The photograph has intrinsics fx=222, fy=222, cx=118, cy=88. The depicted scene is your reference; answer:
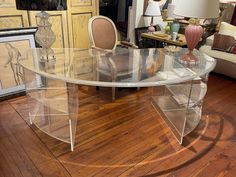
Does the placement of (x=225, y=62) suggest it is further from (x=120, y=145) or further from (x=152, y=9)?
(x=120, y=145)

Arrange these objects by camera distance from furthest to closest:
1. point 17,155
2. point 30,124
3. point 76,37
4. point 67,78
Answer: point 76,37
point 30,124
point 17,155
point 67,78

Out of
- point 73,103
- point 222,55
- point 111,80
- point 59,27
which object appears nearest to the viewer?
point 111,80

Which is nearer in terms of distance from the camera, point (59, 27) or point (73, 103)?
point (73, 103)

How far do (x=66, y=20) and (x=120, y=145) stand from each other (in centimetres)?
205

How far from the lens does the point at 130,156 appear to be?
1.83m

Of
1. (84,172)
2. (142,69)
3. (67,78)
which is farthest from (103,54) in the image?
(84,172)

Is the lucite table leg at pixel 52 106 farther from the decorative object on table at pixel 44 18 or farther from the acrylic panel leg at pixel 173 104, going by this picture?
the acrylic panel leg at pixel 173 104

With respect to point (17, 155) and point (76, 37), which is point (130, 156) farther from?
point (76, 37)

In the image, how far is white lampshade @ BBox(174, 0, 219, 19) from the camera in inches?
70.0

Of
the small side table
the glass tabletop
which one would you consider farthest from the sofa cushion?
the glass tabletop

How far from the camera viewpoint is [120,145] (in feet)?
6.42

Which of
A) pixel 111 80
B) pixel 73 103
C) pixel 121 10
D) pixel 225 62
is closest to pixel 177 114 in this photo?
pixel 111 80

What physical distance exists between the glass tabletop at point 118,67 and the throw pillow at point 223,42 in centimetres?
119

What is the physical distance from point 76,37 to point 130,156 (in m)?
2.18
